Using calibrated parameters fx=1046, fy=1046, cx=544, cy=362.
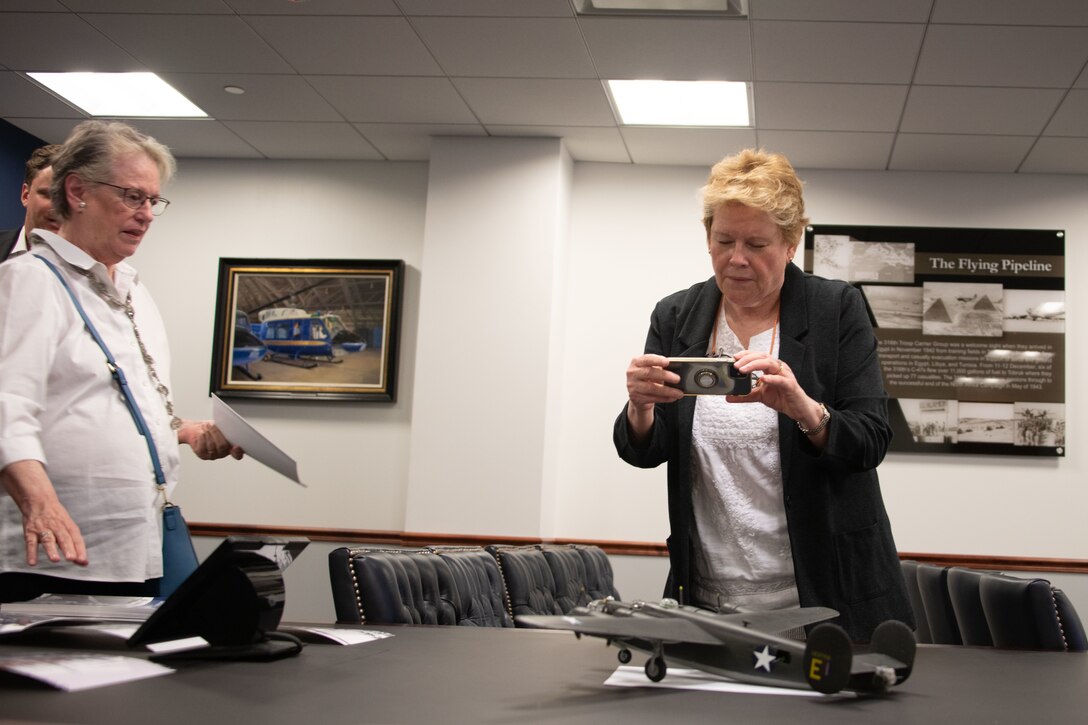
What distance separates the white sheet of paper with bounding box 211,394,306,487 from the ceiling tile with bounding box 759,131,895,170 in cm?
490

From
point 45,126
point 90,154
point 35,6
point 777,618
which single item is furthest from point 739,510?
point 45,126

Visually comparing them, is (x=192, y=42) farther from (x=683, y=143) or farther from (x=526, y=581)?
(x=526, y=581)

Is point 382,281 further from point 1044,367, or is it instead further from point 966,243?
point 1044,367

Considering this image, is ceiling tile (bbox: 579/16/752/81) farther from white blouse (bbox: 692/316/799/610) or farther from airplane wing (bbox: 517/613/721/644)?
airplane wing (bbox: 517/613/721/644)

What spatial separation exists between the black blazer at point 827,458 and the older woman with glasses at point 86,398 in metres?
0.83

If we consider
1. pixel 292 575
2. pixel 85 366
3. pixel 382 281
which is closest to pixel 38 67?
pixel 382 281

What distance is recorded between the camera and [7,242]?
9.68 feet

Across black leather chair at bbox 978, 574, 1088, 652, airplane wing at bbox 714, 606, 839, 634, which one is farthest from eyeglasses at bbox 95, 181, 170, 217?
black leather chair at bbox 978, 574, 1088, 652

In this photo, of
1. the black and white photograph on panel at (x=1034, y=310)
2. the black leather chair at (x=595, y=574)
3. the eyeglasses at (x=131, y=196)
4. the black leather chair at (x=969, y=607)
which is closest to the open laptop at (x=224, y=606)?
the eyeglasses at (x=131, y=196)

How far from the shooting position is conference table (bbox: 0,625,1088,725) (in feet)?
2.97

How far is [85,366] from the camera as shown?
204 centimetres

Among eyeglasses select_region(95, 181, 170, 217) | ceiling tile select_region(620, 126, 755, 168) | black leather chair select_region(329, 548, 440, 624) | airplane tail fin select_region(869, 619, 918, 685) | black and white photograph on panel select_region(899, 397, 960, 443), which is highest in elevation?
ceiling tile select_region(620, 126, 755, 168)

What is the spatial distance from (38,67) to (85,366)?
4211 mm

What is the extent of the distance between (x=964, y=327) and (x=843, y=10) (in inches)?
99.7
